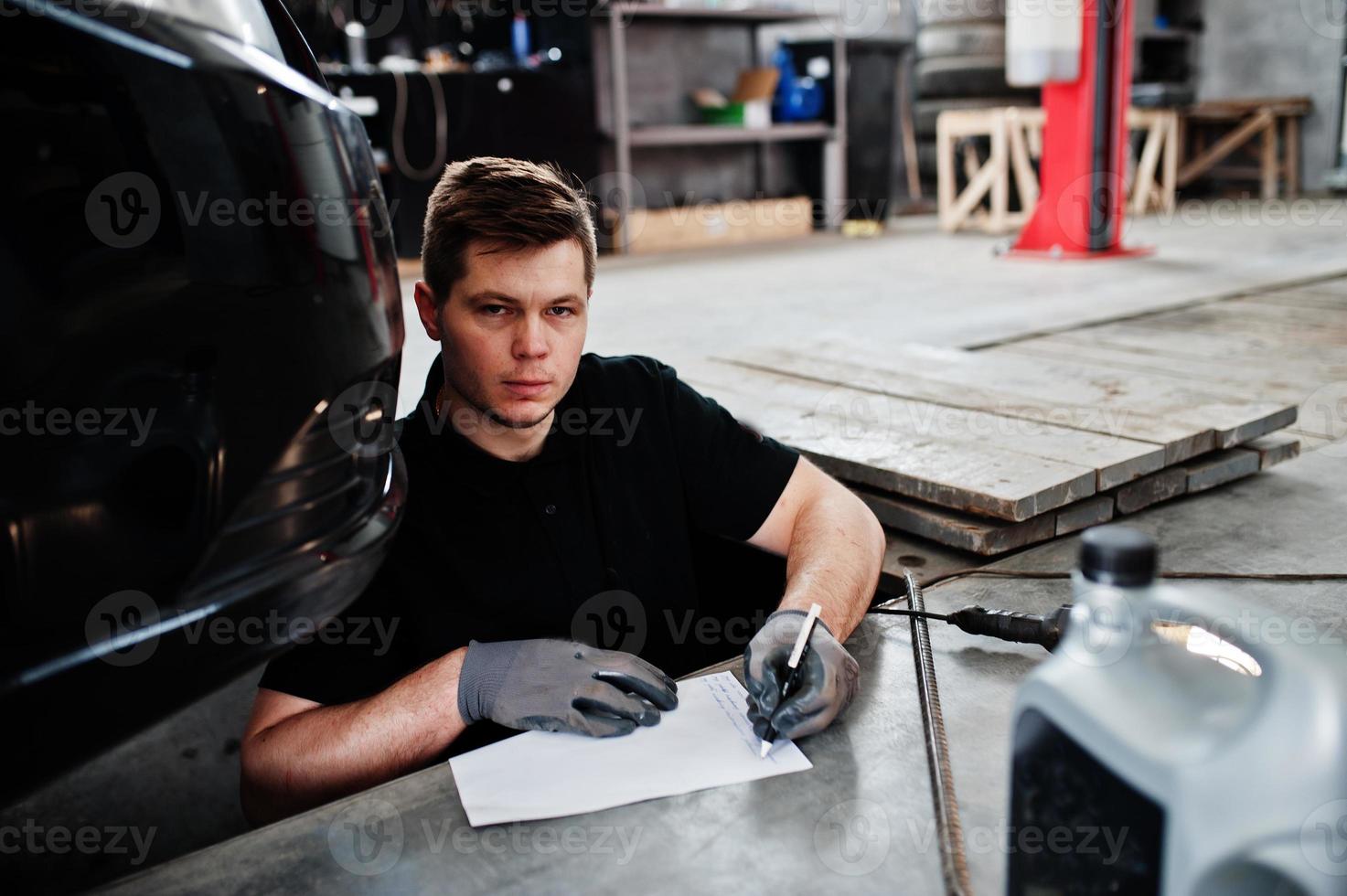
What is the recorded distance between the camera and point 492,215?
4.88 feet

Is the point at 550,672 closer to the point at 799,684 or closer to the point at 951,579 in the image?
the point at 799,684

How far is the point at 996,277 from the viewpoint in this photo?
5.46 m

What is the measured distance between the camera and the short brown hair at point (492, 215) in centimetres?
149

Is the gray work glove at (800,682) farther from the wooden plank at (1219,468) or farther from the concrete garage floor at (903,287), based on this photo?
the concrete garage floor at (903,287)

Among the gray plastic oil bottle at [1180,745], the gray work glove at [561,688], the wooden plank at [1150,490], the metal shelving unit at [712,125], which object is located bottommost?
the wooden plank at [1150,490]

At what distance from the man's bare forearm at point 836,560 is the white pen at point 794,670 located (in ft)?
0.63

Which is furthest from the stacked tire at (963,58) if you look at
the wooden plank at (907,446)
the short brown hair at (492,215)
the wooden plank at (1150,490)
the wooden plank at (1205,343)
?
the short brown hair at (492,215)

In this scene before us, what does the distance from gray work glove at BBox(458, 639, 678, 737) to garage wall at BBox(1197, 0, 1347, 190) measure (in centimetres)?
1091

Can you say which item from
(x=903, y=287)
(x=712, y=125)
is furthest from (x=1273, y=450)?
(x=712, y=125)

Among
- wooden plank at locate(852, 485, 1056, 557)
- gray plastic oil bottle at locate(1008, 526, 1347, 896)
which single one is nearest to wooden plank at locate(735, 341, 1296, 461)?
wooden plank at locate(852, 485, 1056, 557)

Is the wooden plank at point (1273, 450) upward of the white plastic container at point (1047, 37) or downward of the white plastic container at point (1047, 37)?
downward

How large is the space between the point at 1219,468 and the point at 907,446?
0.58 m

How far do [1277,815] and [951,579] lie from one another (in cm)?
110

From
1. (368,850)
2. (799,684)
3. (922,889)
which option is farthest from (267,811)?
(922,889)
